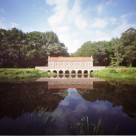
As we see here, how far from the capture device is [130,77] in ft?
98.2

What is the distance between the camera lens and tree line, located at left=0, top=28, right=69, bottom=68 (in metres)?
48.6

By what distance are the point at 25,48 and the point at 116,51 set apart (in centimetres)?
2748

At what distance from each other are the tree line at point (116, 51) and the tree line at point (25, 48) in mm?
12463

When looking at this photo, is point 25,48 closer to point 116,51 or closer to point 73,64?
point 73,64

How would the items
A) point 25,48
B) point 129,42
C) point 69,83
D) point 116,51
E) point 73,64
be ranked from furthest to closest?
point 116,51 < point 25,48 < point 73,64 < point 129,42 < point 69,83

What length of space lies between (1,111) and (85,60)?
41.5 metres

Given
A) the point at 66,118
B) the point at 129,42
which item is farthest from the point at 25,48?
the point at 66,118

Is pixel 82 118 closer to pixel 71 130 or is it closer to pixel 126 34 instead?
pixel 71 130

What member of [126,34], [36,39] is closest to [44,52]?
[36,39]

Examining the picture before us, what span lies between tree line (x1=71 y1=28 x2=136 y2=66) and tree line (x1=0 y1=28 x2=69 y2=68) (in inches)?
491

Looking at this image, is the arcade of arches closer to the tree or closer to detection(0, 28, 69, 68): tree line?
detection(0, 28, 69, 68): tree line

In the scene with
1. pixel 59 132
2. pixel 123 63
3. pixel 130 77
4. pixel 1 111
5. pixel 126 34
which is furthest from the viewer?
pixel 123 63

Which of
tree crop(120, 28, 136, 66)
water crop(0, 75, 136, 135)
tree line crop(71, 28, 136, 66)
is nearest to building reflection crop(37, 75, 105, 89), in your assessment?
water crop(0, 75, 136, 135)

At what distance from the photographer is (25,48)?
50.9m
